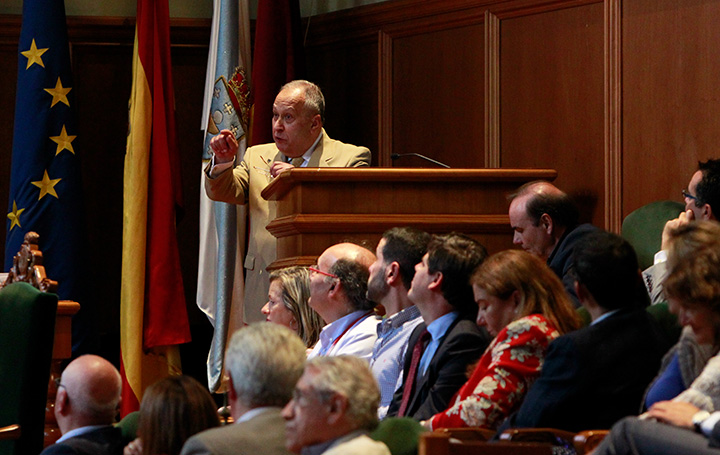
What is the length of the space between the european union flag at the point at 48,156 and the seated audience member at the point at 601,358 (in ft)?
12.8

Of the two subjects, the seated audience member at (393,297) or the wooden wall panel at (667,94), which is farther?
the wooden wall panel at (667,94)

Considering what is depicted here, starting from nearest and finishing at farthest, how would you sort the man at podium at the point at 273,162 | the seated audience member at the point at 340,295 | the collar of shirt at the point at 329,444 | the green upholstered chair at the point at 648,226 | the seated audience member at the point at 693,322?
1. the collar of shirt at the point at 329,444
2. the seated audience member at the point at 693,322
3. the seated audience member at the point at 340,295
4. the green upholstered chair at the point at 648,226
5. the man at podium at the point at 273,162

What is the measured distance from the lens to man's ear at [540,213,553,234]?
4.00 metres

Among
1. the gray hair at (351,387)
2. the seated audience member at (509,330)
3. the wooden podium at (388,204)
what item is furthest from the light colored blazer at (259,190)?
the gray hair at (351,387)

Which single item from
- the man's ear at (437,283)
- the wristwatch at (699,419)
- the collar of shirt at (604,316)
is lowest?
the wristwatch at (699,419)

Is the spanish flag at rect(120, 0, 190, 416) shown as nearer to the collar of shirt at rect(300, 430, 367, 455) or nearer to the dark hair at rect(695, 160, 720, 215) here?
the dark hair at rect(695, 160, 720, 215)

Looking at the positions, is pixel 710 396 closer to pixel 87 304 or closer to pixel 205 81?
pixel 87 304

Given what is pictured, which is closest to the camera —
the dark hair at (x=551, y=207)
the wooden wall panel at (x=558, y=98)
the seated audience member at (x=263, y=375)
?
the seated audience member at (x=263, y=375)

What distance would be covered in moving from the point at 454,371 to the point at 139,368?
11.1 ft

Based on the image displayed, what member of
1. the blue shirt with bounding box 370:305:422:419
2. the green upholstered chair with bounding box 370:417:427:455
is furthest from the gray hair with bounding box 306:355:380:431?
the blue shirt with bounding box 370:305:422:419

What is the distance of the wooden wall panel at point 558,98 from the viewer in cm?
546

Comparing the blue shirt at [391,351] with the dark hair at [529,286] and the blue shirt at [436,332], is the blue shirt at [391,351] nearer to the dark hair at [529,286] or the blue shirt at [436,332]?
the blue shirt at [436,332]

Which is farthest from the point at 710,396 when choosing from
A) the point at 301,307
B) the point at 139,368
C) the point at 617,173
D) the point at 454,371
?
the point at 139,368

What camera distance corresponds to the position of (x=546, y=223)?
4031mm
